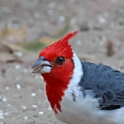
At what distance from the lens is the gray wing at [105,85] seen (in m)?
2.78

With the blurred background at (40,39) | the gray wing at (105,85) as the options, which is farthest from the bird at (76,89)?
the blurred background at (40,39)

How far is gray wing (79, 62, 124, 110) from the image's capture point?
109 inches

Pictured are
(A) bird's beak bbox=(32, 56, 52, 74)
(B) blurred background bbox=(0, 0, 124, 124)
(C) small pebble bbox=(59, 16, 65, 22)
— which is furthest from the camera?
(C) small pebble bbox=(59, 16, 65, 22)

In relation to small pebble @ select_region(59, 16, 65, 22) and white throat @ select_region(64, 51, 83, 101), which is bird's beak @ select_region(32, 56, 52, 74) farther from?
small pebble @ select_region(59, 16, 65, 22)

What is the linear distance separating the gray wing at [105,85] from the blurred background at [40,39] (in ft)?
2.18

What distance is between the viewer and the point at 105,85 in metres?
2.82

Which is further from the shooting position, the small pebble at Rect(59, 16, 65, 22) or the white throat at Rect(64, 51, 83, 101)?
the small pebble at Rect(59, 16, 65, 22)

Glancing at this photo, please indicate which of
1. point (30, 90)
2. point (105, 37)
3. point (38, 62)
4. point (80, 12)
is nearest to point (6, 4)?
point (80, 12)

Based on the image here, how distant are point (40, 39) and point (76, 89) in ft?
6.71

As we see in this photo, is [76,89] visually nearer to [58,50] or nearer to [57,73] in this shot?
[57,73]

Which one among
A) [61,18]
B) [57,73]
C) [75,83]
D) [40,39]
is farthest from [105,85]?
[61,18]

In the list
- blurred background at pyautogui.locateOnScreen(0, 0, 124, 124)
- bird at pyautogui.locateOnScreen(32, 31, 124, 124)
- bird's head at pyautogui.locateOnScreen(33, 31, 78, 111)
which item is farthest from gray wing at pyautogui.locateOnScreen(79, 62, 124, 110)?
blurred background at pyautogui.locateOnScreen(0, 0, 124, 124)

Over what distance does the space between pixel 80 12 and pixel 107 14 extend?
12.3 inches

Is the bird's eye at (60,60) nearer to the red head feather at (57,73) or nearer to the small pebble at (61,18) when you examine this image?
the red head feather at (57,73)
